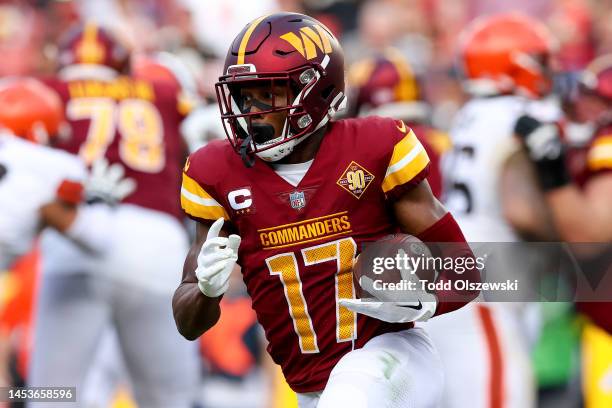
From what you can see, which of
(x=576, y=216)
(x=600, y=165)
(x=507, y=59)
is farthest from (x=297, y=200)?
(x=507, y=59)

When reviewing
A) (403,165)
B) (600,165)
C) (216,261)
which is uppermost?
(403,165)

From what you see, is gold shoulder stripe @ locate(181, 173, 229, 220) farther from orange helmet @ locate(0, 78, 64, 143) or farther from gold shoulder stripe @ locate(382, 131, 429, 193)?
orange helmet @ locate(0, 78, 64, 143)

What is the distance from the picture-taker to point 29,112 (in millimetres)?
5340

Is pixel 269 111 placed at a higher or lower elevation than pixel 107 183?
higher

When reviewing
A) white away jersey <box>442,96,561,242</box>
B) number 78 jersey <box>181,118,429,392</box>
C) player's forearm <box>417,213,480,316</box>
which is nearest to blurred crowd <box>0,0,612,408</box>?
white away jersey <box>442,96,561,242</box>

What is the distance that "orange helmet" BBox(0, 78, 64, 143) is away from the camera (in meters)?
5.34

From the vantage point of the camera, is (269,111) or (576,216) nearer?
(269,111)

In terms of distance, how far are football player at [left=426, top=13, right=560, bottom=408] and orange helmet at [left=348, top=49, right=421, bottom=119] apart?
61 cm

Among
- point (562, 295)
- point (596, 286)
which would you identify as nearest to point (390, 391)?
point (596, 286)

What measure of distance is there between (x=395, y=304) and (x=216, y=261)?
0.50m

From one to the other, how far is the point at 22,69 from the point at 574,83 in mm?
5684

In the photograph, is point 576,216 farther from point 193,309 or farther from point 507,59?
point 193,309

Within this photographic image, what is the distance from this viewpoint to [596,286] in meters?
4.62

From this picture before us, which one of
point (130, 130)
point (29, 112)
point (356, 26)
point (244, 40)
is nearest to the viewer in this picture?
point (244, 40)
